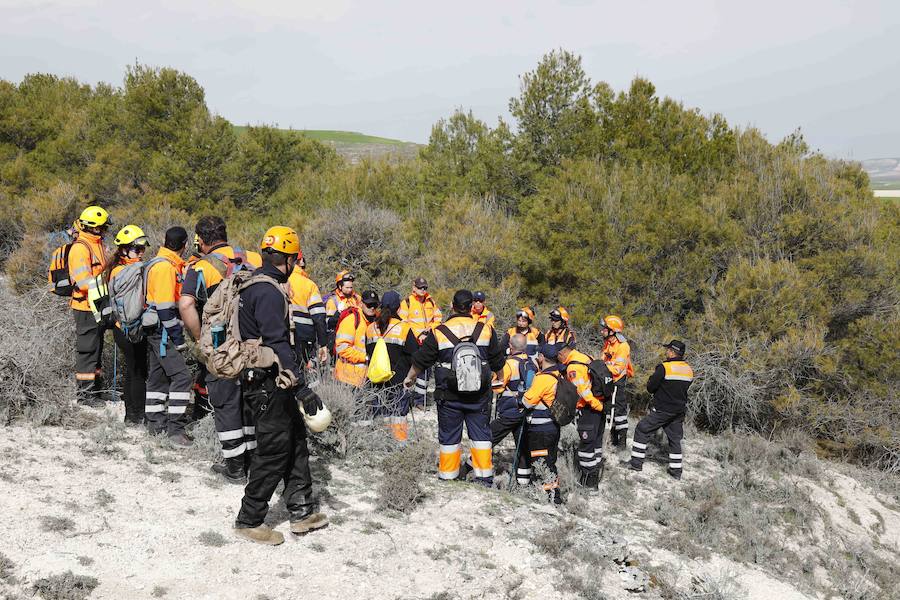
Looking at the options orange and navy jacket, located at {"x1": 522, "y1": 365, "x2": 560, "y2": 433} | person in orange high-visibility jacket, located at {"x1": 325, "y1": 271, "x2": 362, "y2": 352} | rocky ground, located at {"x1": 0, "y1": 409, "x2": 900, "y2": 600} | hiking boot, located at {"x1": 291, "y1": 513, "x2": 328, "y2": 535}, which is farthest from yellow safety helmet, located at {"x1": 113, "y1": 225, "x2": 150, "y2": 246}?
orange and navy jacket, located at {"x1": 522, "y1": 365, "x2": 560, "y2": 433}

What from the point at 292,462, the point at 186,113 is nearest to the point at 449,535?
the point at 292,462

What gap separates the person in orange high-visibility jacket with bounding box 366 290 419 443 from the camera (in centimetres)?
659

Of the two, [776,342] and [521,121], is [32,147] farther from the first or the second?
[776,342]

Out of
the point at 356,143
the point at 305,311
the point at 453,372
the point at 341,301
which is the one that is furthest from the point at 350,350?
the point at 356,143

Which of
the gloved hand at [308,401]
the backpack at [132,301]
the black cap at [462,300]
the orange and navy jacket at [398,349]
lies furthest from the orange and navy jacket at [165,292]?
the orange and navy jacket at [398,349]

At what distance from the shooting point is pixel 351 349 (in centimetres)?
670

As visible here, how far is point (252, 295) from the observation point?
3.77 m

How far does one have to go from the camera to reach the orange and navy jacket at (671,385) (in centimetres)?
754

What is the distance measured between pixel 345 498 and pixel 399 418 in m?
1.89

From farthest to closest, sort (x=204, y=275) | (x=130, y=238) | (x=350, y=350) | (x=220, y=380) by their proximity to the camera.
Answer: (x=350, y=350), (x=130, y=238), (x=204, y=275), (x=220, y=380)

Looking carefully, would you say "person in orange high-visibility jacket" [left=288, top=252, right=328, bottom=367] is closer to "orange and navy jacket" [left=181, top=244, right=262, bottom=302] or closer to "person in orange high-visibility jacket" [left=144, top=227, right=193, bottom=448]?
"orange and navy jacket" [left=181, top=244, right=262, bottom=302]

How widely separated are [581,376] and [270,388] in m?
3.62

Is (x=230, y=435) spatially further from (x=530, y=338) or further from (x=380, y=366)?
(x=530, y=338)

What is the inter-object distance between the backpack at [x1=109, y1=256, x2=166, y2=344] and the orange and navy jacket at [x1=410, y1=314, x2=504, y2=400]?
2356 millimetres
